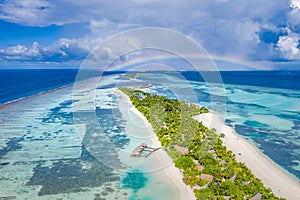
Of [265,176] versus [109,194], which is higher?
[265,176]

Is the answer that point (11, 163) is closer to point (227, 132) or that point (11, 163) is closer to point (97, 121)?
point (97, 121)

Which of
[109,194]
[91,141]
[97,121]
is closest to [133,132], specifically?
[91,141]

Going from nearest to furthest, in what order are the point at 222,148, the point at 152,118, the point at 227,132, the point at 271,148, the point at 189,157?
the point at 189,157
the point at 222,148
the point at 271,148
the point at 227,132
the point at 152,118

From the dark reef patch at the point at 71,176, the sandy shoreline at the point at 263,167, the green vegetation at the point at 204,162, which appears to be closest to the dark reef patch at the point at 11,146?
the dark reef patch at the point at 71,176

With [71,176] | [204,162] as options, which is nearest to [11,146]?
[71,176]

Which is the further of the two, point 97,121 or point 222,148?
point 97,121

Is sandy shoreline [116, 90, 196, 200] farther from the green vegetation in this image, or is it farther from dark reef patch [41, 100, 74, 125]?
dark reef patch [41, 100, 74, 125]
